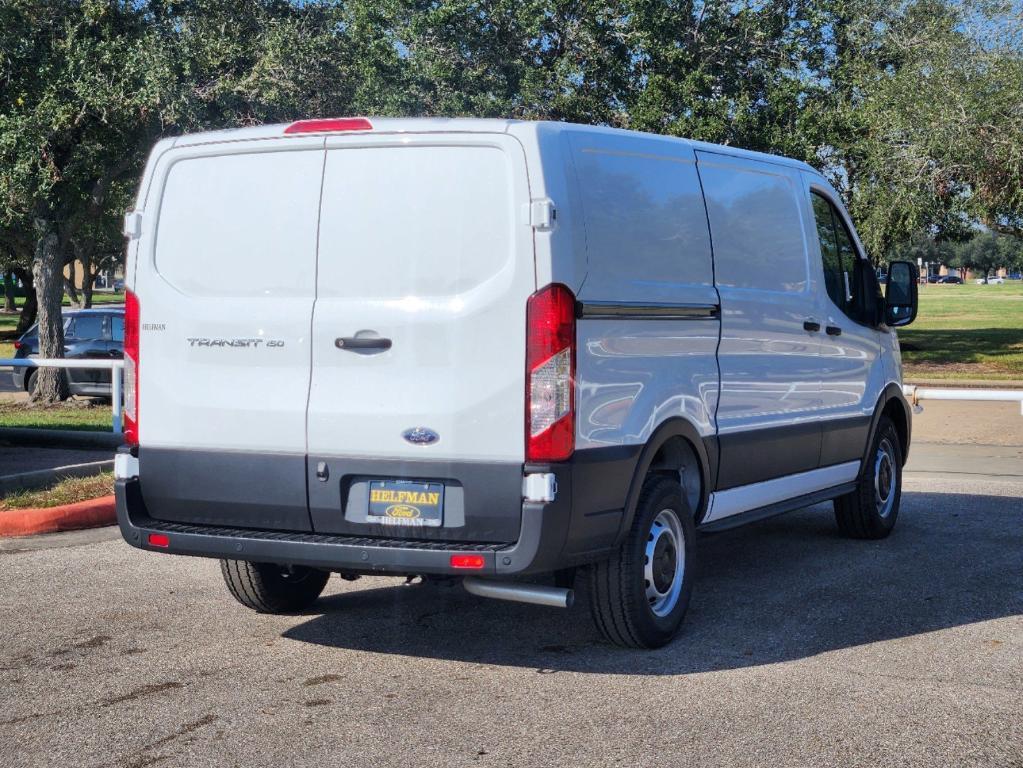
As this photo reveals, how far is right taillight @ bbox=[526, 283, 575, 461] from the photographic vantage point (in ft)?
17.5

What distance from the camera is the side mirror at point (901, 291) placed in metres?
8.75

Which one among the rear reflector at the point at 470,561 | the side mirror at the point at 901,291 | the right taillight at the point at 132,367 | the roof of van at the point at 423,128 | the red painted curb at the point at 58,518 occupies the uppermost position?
the roof of van at the point at 423,128

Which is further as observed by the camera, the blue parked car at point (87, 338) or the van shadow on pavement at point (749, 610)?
the blue parked car at point (87, 338)

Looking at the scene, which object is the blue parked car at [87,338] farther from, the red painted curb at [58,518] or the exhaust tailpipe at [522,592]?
the exhaust tailpipe at [522,592]

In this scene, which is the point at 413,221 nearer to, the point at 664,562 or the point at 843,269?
the point at 664,562

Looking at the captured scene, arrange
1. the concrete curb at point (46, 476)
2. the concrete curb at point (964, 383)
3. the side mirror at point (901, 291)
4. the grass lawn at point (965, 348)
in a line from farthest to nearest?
the grass lawn at point (965, 348)
the concrete curb at point (964, 383)
the concrete curb at point (46, 476)
the side mirror at point (901, 291)

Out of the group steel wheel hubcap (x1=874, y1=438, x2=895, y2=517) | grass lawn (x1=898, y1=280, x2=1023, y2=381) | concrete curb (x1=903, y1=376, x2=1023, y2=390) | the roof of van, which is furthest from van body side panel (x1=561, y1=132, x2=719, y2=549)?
grass lawn (x1=898, y1=280, x2=1023, y2=381)

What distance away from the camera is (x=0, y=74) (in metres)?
17.3

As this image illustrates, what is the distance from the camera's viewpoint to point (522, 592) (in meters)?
5.57

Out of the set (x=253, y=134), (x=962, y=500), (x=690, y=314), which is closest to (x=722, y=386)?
(x=690, y=314)

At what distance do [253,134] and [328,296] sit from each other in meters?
0.85

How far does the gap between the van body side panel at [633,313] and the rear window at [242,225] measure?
Result: 3.71 feet

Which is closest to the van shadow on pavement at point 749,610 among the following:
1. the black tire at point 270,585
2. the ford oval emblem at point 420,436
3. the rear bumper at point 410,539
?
the black tire at point 270,585

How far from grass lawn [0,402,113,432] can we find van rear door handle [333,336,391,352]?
10.3 m
